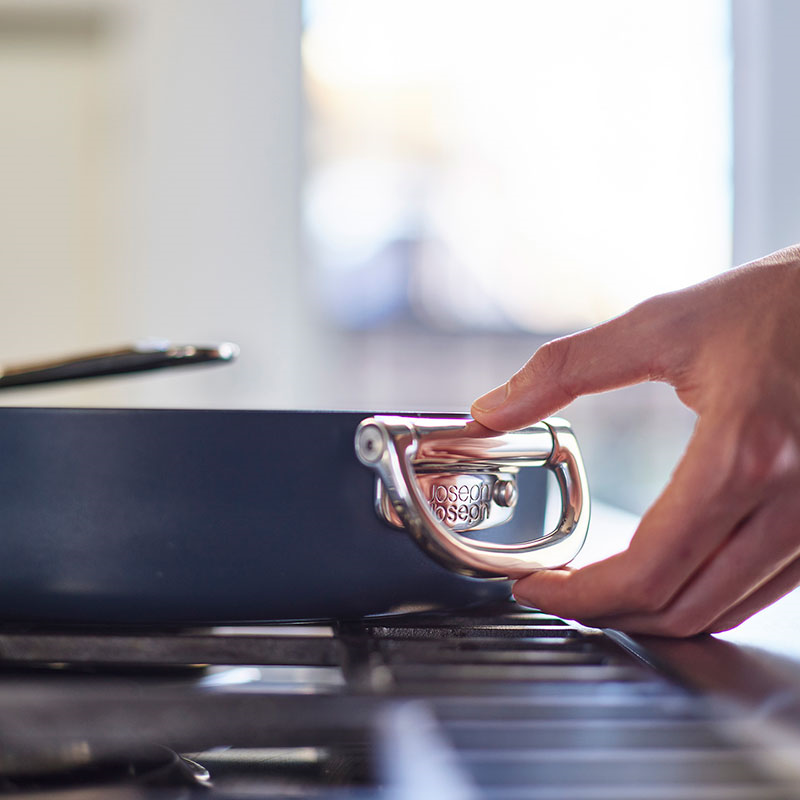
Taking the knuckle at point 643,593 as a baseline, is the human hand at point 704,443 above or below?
above

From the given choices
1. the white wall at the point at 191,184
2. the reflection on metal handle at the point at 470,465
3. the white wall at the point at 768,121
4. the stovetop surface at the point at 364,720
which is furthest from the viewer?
the white wall at the point at 768,121

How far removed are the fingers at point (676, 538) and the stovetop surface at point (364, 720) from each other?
22 millimetres

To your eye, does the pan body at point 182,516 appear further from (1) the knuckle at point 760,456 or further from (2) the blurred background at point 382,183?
(2) the blurred background at point 382,183

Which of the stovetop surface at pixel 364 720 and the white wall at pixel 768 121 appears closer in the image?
the stovetop surface at pixel 364 720

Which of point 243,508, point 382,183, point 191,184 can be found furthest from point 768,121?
point 243,508

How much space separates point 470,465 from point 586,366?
0.07 metres

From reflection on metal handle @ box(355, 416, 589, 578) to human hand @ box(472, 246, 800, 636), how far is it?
0.03 feet

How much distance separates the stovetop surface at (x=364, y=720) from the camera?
233 millimetres

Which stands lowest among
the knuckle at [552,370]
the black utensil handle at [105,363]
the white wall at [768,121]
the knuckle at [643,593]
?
the knuckle at [643,593]

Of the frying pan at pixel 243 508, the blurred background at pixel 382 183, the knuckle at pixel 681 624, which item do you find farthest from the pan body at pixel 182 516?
the blurred background at pixel 382 183

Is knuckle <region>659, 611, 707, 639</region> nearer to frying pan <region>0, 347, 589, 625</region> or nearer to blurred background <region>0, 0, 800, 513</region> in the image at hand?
frying pan <region>0, 347, 589, 625</region>

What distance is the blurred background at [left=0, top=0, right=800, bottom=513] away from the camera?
261cm

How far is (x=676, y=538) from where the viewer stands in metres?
0.35

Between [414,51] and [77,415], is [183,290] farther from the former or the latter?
[77,415]
